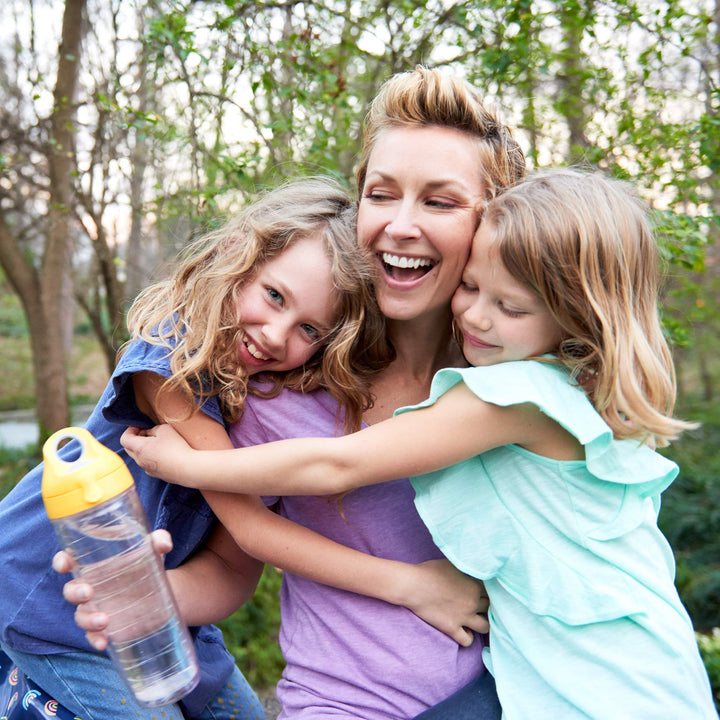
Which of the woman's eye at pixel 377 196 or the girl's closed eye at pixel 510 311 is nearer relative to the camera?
the girl's closed eye at pixel 510 311

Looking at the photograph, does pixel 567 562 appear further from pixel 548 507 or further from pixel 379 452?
pixel 379 452

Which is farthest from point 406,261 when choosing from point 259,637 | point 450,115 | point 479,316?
point 259,637

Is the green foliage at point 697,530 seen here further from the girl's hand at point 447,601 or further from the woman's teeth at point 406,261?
the woman's teeth at point 406,261

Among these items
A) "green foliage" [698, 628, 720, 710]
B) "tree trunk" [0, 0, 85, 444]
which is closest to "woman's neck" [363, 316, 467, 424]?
"green foliage" [698, 628, 720, 710]

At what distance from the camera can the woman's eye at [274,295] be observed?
186 centimetres

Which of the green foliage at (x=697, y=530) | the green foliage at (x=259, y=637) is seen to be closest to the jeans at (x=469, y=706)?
the green foliage at (x=259, y=637)

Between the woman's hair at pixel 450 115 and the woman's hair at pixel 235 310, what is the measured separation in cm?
27

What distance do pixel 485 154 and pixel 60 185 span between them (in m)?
4.59

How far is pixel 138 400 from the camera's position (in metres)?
1.72

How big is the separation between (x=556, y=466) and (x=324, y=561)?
557 mm

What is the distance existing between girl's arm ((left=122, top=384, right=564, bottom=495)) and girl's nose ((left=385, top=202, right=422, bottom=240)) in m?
0.48

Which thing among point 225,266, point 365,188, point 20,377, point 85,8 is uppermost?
point 85,8

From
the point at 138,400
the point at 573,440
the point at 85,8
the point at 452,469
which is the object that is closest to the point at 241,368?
the point at 138,400

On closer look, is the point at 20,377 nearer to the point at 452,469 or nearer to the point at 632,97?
the point at 632,97
